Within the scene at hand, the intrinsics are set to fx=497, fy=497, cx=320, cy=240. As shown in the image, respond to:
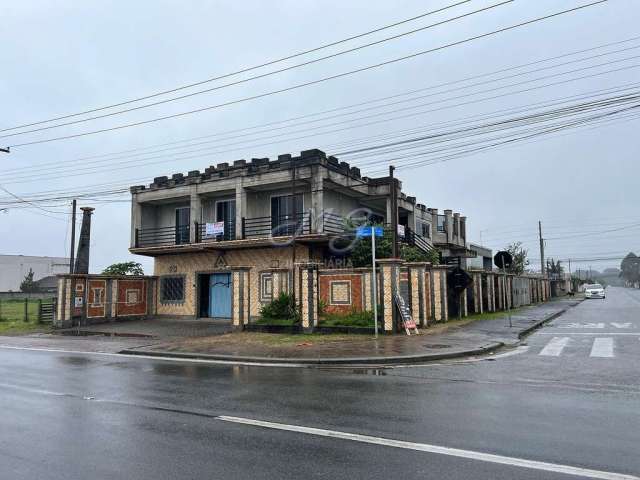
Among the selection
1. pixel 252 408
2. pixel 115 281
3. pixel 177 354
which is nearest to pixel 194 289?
pixel 115 281

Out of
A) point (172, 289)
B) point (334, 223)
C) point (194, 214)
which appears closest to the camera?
point (334, 223)

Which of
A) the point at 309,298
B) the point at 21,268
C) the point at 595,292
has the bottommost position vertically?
the point at 595,292

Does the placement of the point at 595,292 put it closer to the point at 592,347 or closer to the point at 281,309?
the point at 592,347

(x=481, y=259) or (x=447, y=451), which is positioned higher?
(x=481, y=259)

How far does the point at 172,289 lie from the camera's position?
1064 inches

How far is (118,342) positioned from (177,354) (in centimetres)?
511

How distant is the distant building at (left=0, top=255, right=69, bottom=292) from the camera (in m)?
81.9

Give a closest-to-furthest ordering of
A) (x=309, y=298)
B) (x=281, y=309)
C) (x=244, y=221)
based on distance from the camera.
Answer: (x=309, y=298) < (x=281, y=309) < (x=244, y=221)

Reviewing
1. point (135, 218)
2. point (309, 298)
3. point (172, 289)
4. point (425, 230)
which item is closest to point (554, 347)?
point (309, 298)

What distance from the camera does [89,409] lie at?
288 inches

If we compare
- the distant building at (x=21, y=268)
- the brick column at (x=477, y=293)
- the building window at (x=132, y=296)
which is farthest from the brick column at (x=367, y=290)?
the distant building at (x=21, y=268)

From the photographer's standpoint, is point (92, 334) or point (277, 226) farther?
point (277, 226)

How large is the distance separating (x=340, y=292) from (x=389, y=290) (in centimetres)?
207

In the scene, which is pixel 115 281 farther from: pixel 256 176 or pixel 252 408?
pixel 252 408
